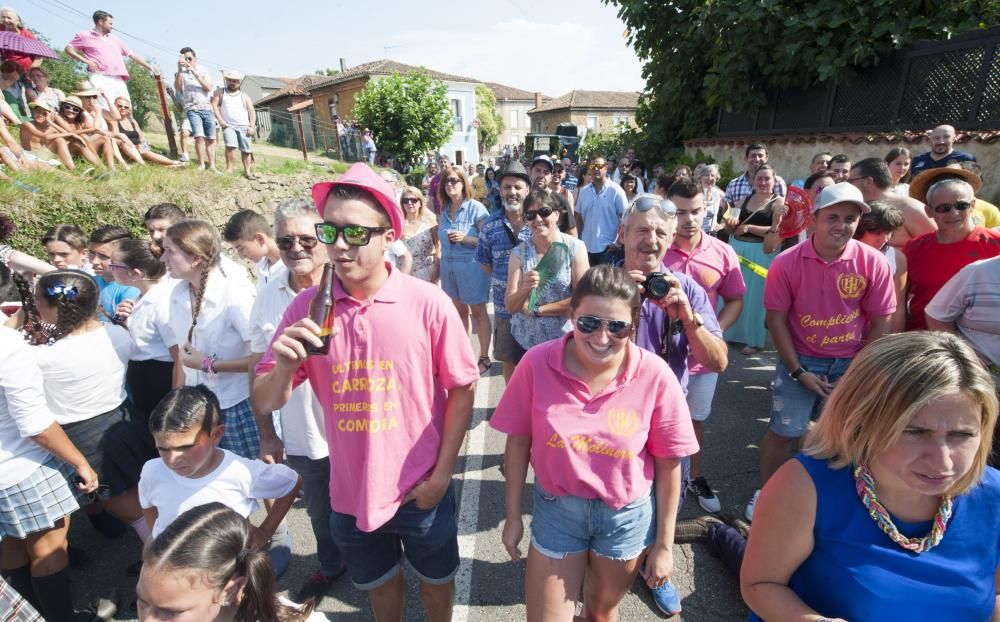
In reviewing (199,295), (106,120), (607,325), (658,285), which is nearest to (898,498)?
(607,325)

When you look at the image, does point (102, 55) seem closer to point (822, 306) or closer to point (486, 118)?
point (822, 306)

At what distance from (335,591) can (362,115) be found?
23.3 meters

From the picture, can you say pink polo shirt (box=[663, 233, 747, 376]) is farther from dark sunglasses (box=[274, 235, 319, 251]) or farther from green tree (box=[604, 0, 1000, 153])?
green tree (box=[604, 0, 1000, 153])

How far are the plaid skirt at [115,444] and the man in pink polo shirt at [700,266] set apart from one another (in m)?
3.22

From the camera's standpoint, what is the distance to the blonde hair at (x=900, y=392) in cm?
130

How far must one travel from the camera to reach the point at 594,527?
1941mm

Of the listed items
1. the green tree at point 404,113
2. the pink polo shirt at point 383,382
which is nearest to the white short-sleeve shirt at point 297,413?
the pink polo shirt at point 383,382

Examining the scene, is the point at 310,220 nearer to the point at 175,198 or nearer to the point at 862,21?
the point at 175,198

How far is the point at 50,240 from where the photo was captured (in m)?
3.78

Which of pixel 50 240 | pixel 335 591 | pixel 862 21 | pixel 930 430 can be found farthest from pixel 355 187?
pixel 862 21

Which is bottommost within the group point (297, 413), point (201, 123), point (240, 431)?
point (240, 431)

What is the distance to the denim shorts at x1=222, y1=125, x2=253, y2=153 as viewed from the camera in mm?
9297

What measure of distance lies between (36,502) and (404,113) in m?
22.3

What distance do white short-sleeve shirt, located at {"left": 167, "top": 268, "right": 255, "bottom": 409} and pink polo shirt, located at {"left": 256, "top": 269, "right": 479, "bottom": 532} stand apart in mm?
909
